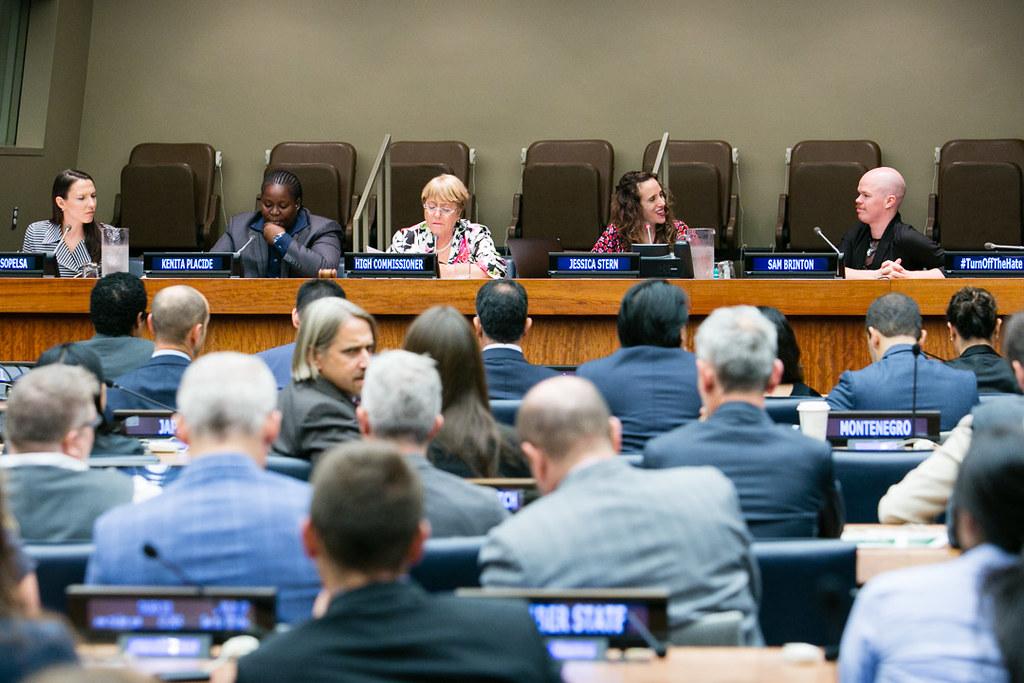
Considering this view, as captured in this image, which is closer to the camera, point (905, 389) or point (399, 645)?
point (399, 645)

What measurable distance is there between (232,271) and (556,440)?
12.6ft

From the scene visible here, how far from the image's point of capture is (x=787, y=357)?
4348mm

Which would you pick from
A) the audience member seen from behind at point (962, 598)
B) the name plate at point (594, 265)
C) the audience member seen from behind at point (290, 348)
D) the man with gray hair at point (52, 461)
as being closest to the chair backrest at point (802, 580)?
the audience member seen from behind at point (962, 598)

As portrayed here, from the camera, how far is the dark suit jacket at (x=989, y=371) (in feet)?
14.6

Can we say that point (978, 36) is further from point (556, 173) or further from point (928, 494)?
point (928, 494)

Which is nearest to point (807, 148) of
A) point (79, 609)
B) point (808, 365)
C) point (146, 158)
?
point (808, 365)

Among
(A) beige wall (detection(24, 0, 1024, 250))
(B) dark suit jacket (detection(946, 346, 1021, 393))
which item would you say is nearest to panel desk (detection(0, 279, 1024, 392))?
(B) dark suit jacket (detection(946, 346, 1021, 393))

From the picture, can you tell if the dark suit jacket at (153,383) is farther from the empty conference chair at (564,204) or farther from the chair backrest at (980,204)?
the chair backrest at (980,204)

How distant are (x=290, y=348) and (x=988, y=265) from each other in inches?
116

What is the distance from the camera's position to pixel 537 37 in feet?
30.7

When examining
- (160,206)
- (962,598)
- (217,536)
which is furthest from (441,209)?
(962,598)

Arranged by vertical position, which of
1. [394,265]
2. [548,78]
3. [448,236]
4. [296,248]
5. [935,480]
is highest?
[548,78]

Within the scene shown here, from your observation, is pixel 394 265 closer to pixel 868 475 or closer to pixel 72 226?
pixel 72 226

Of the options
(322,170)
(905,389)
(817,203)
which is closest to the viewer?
(905,389)
